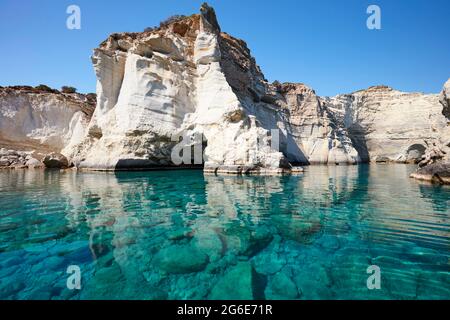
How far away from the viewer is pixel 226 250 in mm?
3990

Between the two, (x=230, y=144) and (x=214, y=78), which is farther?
(x=214, y=78)

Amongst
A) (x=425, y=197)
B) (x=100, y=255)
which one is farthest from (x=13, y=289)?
(x=425, y=197)

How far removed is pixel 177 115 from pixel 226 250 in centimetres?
2003

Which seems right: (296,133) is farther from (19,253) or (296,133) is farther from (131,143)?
(19,253)

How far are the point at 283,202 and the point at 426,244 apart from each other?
3.90 metres

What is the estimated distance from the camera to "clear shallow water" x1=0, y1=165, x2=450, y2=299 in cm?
287

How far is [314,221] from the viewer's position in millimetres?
5586

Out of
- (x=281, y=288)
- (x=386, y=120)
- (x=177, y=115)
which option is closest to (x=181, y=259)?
(x=281, y=288)

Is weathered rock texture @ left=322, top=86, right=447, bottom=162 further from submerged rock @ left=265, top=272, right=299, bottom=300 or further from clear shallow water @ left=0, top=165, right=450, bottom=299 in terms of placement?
submerged rock @ left=265, top=272, right=299, bottom=300

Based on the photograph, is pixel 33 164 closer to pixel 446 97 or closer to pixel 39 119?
pixel 39 119

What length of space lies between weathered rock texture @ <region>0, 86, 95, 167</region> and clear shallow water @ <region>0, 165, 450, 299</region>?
31164 mm

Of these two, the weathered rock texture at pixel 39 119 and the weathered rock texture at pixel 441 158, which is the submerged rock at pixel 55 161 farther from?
the weathered rock texture at pixel 441 158

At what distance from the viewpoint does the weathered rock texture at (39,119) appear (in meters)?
32.2

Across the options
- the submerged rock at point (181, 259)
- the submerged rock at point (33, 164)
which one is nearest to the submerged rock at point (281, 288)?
the submerged rock at point (181, 259)
